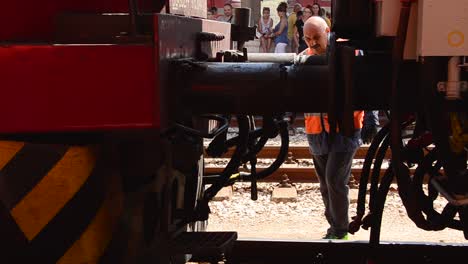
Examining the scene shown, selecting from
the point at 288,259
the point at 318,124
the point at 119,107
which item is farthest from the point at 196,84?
the point at 318,124

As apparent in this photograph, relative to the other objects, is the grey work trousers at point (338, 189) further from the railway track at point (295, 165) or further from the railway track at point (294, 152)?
the railway track at point (294, 152)

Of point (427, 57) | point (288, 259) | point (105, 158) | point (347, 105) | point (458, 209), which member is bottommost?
point (288, 259)

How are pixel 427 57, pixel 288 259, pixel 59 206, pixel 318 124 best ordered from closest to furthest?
1. pixel 427 57
2. pixel 59 206
3. pixel 288 259
4. pixel 318 124

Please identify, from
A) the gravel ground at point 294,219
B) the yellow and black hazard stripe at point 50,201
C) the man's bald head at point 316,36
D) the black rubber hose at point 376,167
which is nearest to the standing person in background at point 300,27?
the gravel ground at point 294,219

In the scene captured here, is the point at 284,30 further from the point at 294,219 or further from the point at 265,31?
the point at 294,219

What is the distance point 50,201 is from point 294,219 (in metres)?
3.97

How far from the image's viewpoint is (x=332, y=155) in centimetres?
538

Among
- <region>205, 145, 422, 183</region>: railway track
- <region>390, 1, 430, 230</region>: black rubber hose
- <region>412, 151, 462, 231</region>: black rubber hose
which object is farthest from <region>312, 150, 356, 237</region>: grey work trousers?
<region>390, 1, 430, 230</region>: black rubber hose

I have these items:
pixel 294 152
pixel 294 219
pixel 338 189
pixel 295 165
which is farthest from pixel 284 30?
pixel 338 189

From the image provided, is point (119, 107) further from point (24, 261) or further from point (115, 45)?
point (24, 261)

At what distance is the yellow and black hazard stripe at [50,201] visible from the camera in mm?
2248

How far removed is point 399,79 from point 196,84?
775 mm

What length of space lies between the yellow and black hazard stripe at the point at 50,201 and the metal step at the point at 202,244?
39cm

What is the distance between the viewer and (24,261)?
2.31 m
